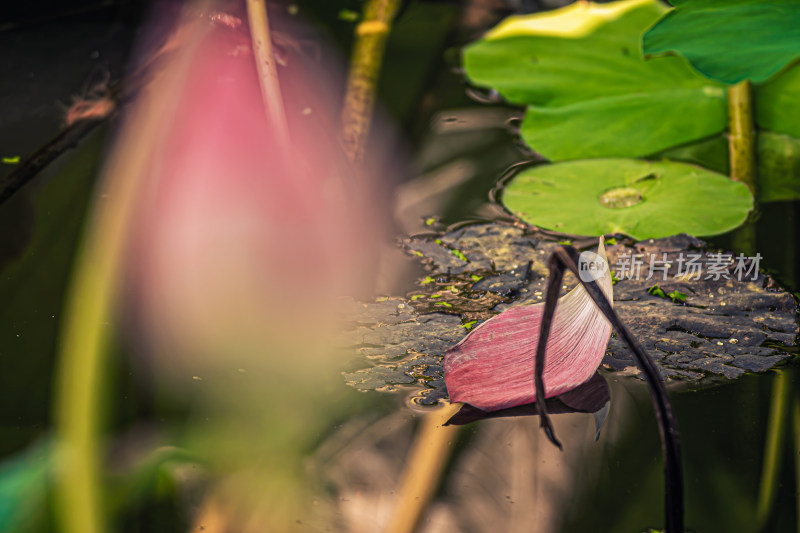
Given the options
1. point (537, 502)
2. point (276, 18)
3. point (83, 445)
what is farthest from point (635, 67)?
point (83, 445)

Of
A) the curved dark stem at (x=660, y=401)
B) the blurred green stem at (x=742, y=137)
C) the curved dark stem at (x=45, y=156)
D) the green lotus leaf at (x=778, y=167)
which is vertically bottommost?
the green lotus leaf at (x=778, y=167)

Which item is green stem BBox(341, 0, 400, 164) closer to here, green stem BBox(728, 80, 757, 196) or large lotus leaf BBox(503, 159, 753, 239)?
large lotus leaf BBox(503, 159, 753, 239)

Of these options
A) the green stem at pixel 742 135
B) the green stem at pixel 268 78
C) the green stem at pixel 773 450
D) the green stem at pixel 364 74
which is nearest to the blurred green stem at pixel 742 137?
the green stem at pixel 742 135

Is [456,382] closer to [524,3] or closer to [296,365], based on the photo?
[296,365]

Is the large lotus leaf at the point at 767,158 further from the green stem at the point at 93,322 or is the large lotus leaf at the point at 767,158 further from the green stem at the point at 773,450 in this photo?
the green stem at the point at 93,322

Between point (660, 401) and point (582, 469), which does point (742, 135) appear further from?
point (660, 401)

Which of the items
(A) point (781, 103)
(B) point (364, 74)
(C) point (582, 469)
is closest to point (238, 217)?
(B) point (364, 74)
